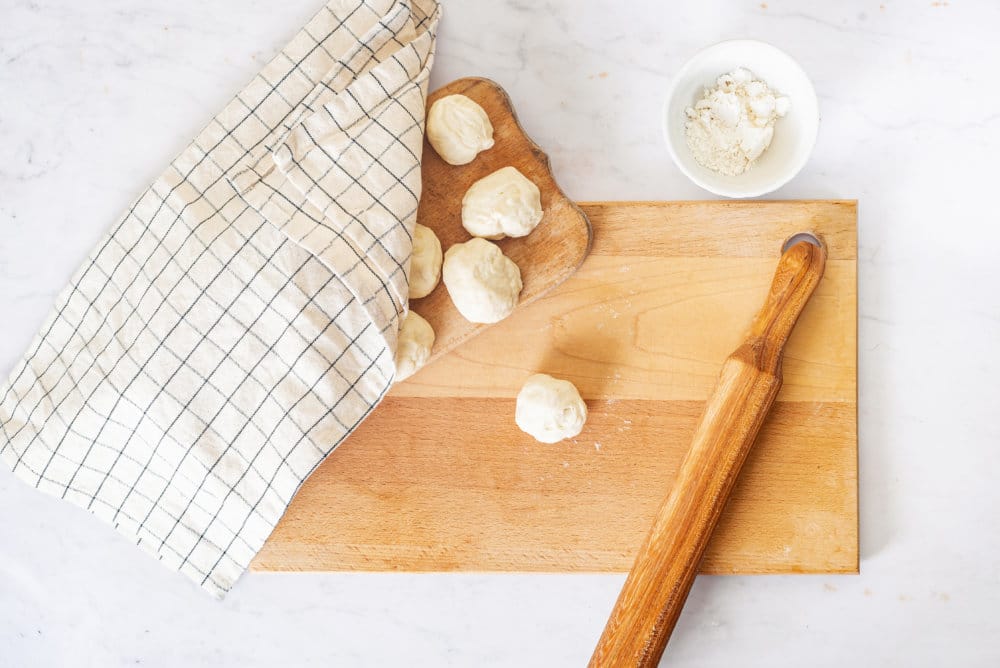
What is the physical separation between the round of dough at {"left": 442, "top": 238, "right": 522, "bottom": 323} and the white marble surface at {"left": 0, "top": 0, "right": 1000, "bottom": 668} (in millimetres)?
205

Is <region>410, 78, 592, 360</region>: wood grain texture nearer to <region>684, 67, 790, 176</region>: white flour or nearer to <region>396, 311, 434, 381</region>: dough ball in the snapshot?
<region>396, 311, 434, 381</region>: dough ball

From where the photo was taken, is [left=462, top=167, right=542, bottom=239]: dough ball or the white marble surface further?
the white marble surface

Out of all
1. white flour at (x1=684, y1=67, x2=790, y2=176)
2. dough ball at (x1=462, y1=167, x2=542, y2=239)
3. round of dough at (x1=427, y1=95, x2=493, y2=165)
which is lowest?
dough ball at (x1=462, y1=167, x2=542, y2=239)

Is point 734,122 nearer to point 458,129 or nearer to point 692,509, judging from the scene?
point 458,129

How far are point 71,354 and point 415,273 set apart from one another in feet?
1.77

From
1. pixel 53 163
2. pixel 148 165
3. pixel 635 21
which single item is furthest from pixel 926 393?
pixel 53 163

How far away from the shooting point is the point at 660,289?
41.2 inches

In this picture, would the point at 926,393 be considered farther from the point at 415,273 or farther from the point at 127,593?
the point at 127,593

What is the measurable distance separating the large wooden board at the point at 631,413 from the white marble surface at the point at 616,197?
3.3 inches

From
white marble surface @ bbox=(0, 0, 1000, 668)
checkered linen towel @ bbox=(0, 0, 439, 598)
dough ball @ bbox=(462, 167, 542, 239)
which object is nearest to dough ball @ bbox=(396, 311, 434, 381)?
checkered linen towel @ bbox=(0, 0, 439, 598)

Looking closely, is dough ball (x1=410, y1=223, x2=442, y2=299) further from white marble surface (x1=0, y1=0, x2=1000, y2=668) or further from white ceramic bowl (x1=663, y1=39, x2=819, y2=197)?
white ceramic bowl (x1=663, y1=39, x2=819, y2=197)

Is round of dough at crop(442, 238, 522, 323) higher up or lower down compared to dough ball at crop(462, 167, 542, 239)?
lower down

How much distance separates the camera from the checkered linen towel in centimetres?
95

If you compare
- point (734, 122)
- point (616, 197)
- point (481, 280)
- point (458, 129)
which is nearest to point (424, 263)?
point (481, 280)
